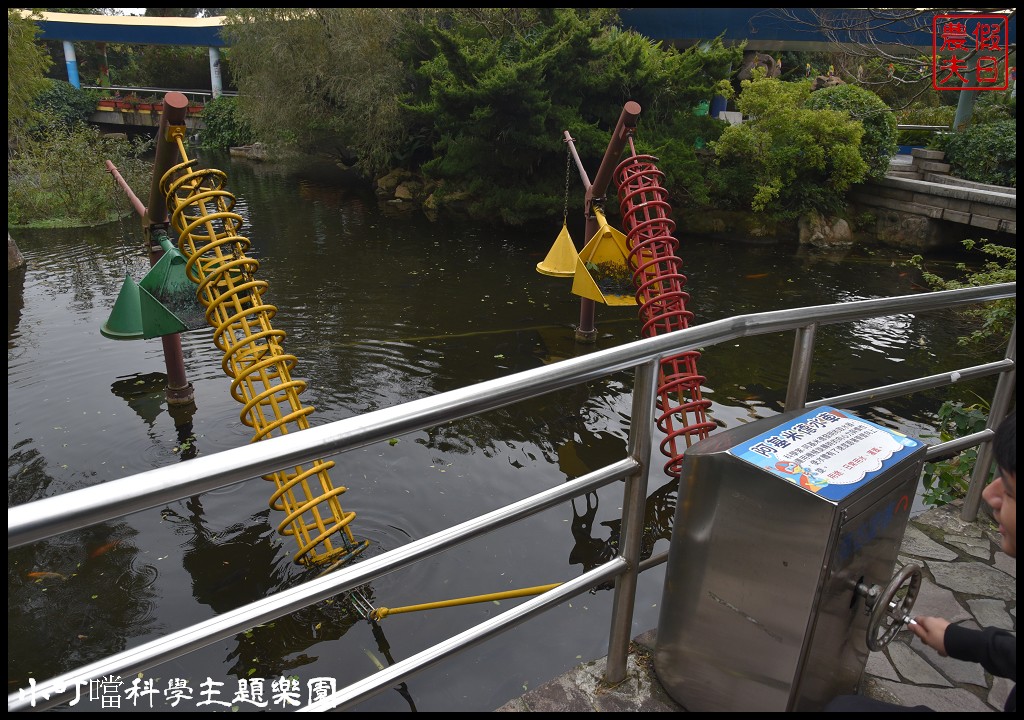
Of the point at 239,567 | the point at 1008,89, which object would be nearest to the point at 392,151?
the point at 1008,89

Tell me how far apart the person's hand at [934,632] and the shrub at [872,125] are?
14797 mm

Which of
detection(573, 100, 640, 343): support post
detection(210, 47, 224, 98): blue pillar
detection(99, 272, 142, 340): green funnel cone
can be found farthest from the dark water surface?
detection(210, 47, 224, 98): blue pillar

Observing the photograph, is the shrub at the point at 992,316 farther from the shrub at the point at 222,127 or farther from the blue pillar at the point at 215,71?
the blue pillar at the point at 215,71

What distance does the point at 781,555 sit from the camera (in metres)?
1.72

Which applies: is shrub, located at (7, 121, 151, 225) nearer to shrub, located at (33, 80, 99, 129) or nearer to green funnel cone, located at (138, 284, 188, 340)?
green funnel cone, located at (138, 284, 188, 340)

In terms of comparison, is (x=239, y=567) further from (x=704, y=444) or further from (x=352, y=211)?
(x=352, y=211)

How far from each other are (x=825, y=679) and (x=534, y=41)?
14.5 m

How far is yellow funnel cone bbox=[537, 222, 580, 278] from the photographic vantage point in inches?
312

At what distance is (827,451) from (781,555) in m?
0.29

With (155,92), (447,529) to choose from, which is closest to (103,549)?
(447,529)

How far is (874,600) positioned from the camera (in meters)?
1.83

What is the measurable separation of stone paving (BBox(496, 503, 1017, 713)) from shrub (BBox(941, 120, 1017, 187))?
45.0 feet

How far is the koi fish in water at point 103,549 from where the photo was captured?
452cm

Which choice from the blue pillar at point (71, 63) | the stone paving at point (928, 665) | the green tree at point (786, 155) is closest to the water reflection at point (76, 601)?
the stone paving at point (928, 665)
